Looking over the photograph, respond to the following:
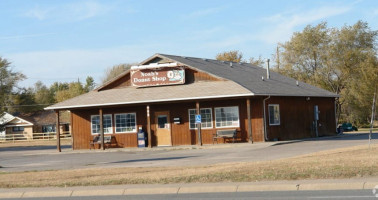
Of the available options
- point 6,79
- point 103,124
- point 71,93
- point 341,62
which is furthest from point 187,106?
point 71,93

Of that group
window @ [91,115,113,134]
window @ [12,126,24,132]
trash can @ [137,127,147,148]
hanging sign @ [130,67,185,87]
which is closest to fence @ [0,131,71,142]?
window @ [12,126,24,132]

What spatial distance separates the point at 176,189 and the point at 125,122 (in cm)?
2345

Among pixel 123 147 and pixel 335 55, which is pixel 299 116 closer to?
pixel 123 147

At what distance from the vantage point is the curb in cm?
1366

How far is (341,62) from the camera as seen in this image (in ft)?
197

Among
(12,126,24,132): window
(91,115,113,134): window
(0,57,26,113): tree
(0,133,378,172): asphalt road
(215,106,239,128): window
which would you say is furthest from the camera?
(12,126,24,132): window

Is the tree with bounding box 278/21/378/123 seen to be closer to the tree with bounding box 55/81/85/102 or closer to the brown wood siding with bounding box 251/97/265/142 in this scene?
the brown wood siding with bounding box 251/97/265/142

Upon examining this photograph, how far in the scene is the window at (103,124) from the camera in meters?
38.6

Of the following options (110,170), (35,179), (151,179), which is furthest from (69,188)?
(110,170)

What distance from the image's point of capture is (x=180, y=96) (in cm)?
3447

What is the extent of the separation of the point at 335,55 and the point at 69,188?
48.0 metres

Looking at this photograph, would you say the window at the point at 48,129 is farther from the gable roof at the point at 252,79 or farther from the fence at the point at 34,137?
the gable roof at the point at 252,79

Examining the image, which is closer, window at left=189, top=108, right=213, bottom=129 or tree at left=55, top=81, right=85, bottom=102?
window at left=189, top=108, right=213, bottom=129

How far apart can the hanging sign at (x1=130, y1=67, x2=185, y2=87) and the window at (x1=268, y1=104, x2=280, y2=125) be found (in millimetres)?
5648
